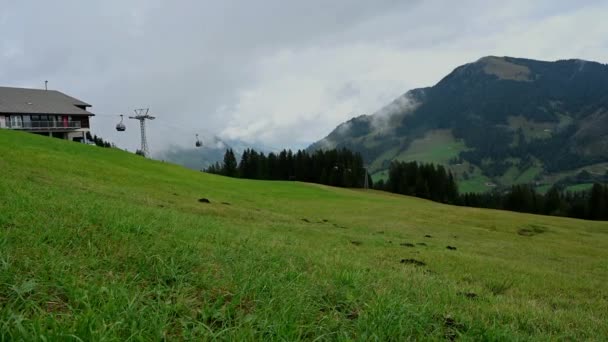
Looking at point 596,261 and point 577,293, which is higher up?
point 577,293

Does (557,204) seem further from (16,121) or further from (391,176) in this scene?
(16,121)

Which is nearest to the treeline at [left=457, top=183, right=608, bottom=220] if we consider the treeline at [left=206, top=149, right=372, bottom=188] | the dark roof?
the treeline at [left=206, top=149, right=372, bottom=188]

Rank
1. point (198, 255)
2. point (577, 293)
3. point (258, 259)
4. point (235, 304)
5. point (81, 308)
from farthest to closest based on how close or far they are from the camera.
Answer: point (577, 293)
point (258, 259)
point (198, 255)
point (235, 304)
point (81, 308)

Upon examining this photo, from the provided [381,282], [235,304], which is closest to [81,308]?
[235,304]

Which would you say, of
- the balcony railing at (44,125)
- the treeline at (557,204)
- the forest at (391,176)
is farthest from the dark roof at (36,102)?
the treeline at (557,204)

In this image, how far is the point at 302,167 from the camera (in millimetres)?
138875

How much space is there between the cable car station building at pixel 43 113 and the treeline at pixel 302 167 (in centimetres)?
5422

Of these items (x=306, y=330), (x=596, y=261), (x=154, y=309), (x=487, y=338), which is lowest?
(x=596, y=261)

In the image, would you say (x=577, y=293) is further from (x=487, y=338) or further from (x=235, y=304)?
(x=235, y=304)

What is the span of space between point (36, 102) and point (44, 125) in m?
5.55

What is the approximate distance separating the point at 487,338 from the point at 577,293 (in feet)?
29.7

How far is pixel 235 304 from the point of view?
5.00 meters

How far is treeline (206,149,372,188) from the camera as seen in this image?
131587 mm

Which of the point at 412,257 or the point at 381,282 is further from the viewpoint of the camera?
the point at 412,257
